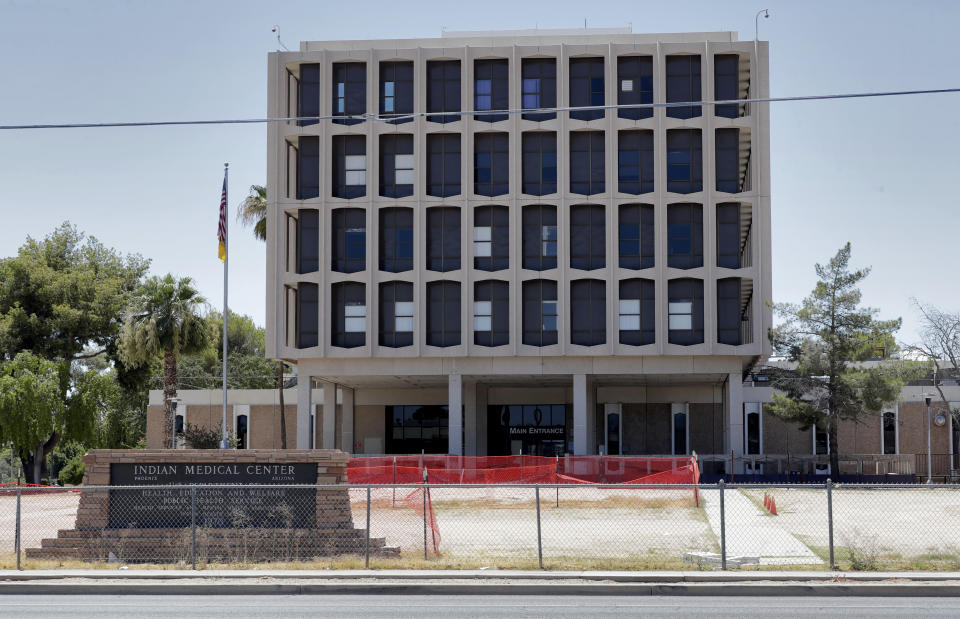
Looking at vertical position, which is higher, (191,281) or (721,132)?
(721,132)

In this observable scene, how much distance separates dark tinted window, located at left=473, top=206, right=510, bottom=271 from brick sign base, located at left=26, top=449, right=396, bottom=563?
29.1 metres

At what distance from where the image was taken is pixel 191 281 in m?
50.3

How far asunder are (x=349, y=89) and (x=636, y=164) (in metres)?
13.9

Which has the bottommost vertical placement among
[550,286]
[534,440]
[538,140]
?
[534,440]

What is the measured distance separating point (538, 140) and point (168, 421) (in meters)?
22.4

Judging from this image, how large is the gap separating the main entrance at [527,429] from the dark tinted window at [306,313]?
14.4m

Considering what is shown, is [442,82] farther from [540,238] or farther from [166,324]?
[166,324]

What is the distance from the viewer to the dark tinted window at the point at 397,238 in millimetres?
49406

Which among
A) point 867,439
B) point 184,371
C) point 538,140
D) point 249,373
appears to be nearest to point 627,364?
point 538,140

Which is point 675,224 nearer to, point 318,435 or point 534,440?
point 534,440

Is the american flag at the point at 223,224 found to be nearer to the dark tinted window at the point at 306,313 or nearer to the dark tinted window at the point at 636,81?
the dark tinted window at the point at 306,313

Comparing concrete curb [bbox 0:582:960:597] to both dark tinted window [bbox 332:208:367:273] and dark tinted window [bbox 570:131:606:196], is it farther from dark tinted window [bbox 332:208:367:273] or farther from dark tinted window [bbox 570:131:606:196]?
dark tinted window [bbox 570:131:606:196]

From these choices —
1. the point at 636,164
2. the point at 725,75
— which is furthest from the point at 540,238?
the point at 725,75

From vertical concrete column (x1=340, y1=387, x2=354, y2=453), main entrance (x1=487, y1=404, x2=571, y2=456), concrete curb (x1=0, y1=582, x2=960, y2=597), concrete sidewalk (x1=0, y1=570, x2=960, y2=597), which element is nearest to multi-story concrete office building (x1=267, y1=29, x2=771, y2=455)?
vertical concrete column (x1=340, y1=387, x2=354, y2=453)
